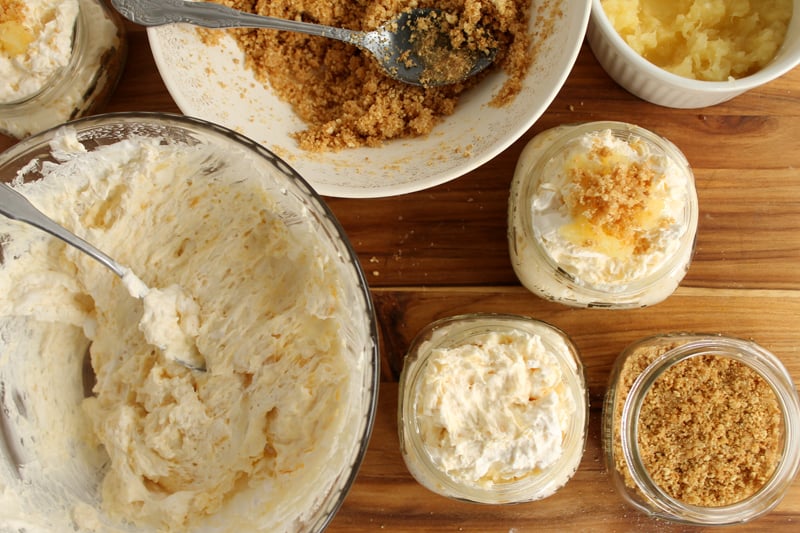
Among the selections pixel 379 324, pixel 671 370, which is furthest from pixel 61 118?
pixel 671 370

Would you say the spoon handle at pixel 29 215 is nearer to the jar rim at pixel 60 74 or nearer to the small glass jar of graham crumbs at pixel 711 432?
the jar rim at pixel 60 74

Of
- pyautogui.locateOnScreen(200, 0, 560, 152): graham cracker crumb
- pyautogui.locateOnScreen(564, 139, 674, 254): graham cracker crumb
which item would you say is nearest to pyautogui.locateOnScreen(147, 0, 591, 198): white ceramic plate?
pyautogui.locateOnScreen(200, 0, 560, 152): graham cracker crumb

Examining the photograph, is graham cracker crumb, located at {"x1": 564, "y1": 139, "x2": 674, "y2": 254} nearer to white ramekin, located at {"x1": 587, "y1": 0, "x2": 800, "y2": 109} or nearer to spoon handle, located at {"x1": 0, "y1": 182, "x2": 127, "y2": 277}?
white ramekin, located at {"x1": 587, "y1": 0, "x2": 800, "y2": 109}

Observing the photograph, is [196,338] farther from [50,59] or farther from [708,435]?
[708,435]

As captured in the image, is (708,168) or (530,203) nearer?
(530,203)

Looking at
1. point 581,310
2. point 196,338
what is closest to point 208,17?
point 196,338

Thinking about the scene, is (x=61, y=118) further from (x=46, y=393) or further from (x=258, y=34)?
(x=46, y=393)

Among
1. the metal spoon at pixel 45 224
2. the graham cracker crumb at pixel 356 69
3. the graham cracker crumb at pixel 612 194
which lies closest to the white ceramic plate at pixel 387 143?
the graham cracker crumb at pixel 356 69
